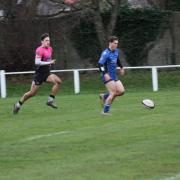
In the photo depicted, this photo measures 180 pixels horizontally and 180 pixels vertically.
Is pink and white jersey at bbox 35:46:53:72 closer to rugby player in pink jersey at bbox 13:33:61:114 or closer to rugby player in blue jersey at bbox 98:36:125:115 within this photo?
rugby player in pink jersey at bbox 13:33:61:114

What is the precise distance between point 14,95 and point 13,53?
4269 millimetres

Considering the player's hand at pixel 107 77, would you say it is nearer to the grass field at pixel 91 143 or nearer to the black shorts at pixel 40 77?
the grass field at pixel 91 143

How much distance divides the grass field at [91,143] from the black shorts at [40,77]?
2.53ft

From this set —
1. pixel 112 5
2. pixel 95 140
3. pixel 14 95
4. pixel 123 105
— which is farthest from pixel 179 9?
pixel 95 140

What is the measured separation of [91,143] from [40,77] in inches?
265

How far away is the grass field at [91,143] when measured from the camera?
9422mm

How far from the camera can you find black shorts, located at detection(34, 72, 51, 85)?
730 inches

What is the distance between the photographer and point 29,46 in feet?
102

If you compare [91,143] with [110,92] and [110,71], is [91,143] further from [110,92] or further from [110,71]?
[110,71]

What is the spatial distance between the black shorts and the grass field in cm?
77

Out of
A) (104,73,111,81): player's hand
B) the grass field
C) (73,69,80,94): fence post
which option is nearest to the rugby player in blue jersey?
(104,73,111,81): player's hand

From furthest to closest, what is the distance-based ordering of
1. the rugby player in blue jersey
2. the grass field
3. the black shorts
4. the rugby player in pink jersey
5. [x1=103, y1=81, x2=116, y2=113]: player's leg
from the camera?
the black shorts
the rugby player in pink jersey
the rugby player in blue jersey
[x1=103, y1=81, x2=116, y2=113]: player's leg
the grass field

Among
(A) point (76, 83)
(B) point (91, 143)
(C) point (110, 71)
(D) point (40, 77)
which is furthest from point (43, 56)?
(A) point (76, 83)

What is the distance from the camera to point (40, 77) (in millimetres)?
18562
